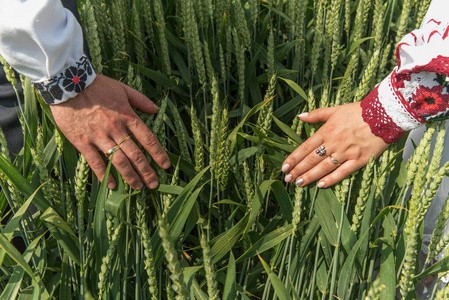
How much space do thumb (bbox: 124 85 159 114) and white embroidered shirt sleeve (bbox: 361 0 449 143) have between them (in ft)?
1.64

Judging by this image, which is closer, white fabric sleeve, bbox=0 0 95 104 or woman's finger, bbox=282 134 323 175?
white fabric sleeve, bbox=0 0 95 104

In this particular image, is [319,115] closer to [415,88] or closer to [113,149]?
[415,88]

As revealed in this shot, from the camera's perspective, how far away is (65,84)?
33.7 inches

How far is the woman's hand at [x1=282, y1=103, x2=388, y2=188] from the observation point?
0.95 meters

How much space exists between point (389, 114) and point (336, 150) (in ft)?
0.47

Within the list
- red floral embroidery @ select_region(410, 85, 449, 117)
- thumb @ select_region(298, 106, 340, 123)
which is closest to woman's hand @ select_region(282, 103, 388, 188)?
thumb @ select_region(298, 106, 340, 123)

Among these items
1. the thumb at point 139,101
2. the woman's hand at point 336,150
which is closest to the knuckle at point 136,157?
the thumb at point 139,101

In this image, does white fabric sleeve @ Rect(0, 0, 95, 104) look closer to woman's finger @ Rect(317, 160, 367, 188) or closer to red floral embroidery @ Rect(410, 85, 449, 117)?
woman's finger @ Rect(317, 160, 367, 188)

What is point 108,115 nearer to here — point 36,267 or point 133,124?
point 133,124

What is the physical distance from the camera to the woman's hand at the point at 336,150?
95cm

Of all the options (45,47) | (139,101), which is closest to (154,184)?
(139,101)

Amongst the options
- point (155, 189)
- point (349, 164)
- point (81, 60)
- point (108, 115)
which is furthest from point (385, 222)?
point (81, 60)

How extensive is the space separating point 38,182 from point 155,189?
0.84 ft

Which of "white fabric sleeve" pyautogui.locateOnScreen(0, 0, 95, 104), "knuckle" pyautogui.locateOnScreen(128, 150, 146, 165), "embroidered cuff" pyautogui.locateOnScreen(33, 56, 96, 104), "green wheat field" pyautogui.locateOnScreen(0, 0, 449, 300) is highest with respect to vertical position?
"white fabric sleeve" pyautogui.locateOnScreen(0, 0, 95, 104)
